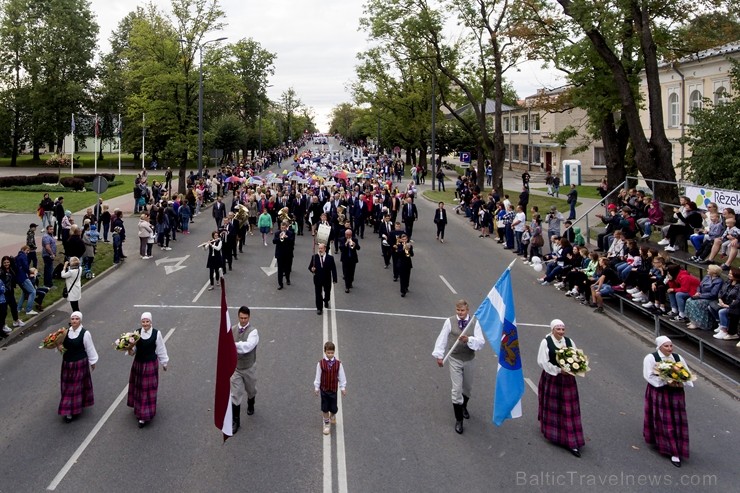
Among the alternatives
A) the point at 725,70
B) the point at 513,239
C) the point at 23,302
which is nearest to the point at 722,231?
the point at 513,239

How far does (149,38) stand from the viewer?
3816cm

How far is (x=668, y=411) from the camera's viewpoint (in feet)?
26.3

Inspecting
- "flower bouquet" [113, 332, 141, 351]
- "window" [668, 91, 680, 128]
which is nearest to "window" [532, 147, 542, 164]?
"window" [668, 91, 680, 128]

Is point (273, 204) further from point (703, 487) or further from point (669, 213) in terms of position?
point (703, 487)

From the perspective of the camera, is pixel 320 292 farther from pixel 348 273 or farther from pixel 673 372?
pixel 673 372

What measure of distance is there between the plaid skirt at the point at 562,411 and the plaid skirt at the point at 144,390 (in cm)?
532

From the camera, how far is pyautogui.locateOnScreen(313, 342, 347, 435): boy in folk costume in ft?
27.5

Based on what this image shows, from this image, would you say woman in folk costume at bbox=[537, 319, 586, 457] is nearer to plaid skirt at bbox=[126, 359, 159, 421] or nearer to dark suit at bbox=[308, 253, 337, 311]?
plaid skirt at bbox=[126, 359, 159, 421]

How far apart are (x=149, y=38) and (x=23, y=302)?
28041 mm

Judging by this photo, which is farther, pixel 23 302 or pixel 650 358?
pixel 23 302

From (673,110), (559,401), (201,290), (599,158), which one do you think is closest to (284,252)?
(201,290)

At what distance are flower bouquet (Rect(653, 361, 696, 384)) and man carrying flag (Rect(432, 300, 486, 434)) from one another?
88.2 inches

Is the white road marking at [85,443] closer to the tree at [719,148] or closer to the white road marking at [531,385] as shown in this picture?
the white road marking at [531,385]

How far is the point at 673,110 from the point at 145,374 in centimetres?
4052
